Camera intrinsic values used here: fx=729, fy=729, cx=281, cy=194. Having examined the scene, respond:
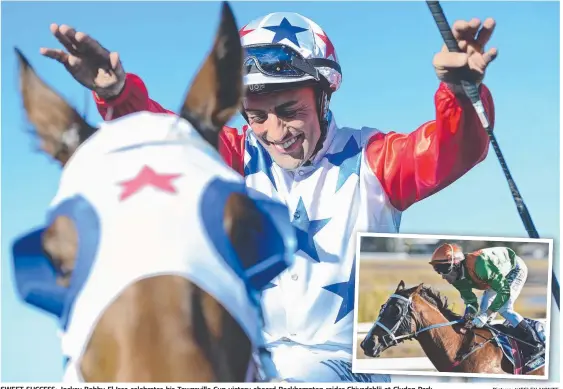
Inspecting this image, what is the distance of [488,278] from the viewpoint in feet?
6.07

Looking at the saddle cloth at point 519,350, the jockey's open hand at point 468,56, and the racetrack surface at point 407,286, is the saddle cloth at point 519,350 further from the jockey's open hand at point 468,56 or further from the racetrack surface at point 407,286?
the jockey's open hand at point 468,56

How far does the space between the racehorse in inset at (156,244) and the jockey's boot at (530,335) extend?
0.78 meters

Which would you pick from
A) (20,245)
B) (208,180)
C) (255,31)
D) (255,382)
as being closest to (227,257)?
(208,180)

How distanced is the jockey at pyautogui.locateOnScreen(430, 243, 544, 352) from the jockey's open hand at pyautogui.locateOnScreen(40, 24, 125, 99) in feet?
2.98

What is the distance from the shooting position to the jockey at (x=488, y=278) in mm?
1848

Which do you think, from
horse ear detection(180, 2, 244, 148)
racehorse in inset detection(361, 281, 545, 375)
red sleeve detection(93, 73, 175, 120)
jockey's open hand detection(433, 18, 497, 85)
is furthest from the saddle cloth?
→ red sleeve detection(93, 73, 175, 120)

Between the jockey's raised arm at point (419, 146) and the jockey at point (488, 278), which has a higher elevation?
the jockey's raised arm at point (419, 146)

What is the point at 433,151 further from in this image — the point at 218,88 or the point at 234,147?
the point at 218,88

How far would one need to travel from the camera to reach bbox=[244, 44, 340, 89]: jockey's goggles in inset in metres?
1.84

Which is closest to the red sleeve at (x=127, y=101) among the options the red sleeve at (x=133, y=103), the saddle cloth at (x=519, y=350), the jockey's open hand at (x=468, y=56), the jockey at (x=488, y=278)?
the red sleeve at (x=133, y=103)

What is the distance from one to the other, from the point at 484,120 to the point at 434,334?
554 mm

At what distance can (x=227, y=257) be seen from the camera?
44.6 inches

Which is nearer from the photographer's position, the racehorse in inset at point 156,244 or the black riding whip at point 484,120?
the racehorse in inset at point 156,244

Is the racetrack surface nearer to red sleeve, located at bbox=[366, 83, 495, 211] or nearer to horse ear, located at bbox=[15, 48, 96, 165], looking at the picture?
red sleeve, located at bbox=[366, 83, 495, 211]
